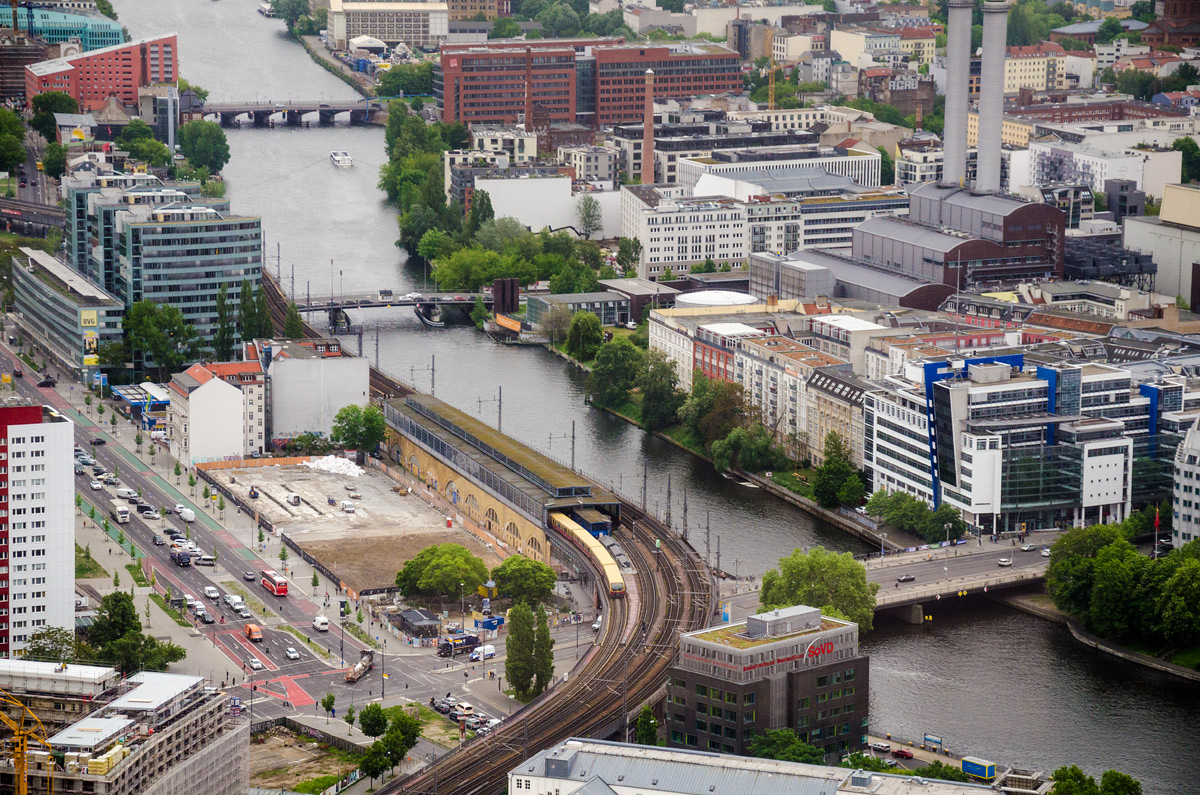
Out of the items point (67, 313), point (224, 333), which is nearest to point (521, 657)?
point (224, 333)

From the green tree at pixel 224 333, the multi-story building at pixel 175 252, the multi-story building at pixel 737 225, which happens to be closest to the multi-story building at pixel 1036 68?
the multi-story building at pixel 737 225

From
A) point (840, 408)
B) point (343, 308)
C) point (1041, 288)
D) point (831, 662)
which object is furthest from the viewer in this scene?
point (343, 308)

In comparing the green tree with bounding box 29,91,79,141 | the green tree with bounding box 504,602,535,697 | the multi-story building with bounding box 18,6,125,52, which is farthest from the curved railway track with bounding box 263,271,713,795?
the multi-story building with bounding box 18,6,125,52

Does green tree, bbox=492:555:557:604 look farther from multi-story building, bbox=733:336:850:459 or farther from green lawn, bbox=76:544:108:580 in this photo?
multi-story building, bbox=733:336:850:459

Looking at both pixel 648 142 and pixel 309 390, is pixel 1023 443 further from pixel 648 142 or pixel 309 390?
pixel 648 142

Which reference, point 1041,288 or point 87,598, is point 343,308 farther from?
point 87,598

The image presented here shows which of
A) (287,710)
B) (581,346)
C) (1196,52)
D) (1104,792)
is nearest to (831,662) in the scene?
(1104,792)

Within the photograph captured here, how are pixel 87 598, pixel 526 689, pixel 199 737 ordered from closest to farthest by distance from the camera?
pixel 199 737
pixel 526 689
pixel 87 598
